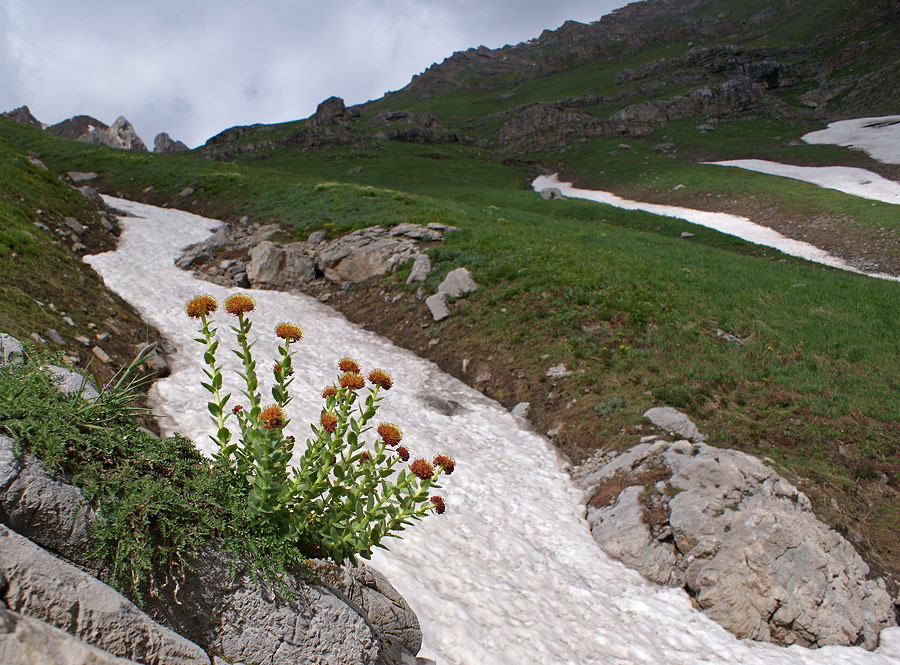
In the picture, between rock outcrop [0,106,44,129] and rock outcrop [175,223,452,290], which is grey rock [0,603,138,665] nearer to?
rock outcrop [175,223,452,290]

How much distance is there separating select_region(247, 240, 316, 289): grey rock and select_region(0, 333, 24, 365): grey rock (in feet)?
57.7

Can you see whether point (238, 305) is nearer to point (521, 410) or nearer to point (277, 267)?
point (521, 410)

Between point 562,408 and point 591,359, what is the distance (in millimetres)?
2023

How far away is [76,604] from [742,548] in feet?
30.4

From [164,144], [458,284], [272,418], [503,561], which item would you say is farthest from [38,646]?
[164,144]

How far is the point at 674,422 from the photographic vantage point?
1190 centimetres

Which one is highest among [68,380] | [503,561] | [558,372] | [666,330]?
[68,380]

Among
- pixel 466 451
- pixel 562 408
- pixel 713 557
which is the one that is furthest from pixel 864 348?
pixel 466 451

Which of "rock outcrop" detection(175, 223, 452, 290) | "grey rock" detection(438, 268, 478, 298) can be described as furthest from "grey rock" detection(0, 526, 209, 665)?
"rock outcrop" detection(175, 223, 452, 290)

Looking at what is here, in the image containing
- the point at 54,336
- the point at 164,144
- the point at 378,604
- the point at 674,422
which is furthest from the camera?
the point at 164,144

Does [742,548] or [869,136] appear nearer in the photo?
[742,548]

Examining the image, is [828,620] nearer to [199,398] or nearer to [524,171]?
[199,398]

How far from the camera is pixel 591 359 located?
14789mm

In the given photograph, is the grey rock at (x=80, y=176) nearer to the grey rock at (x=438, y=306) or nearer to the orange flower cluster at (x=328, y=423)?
the grey rock at (x=438, y=306)
